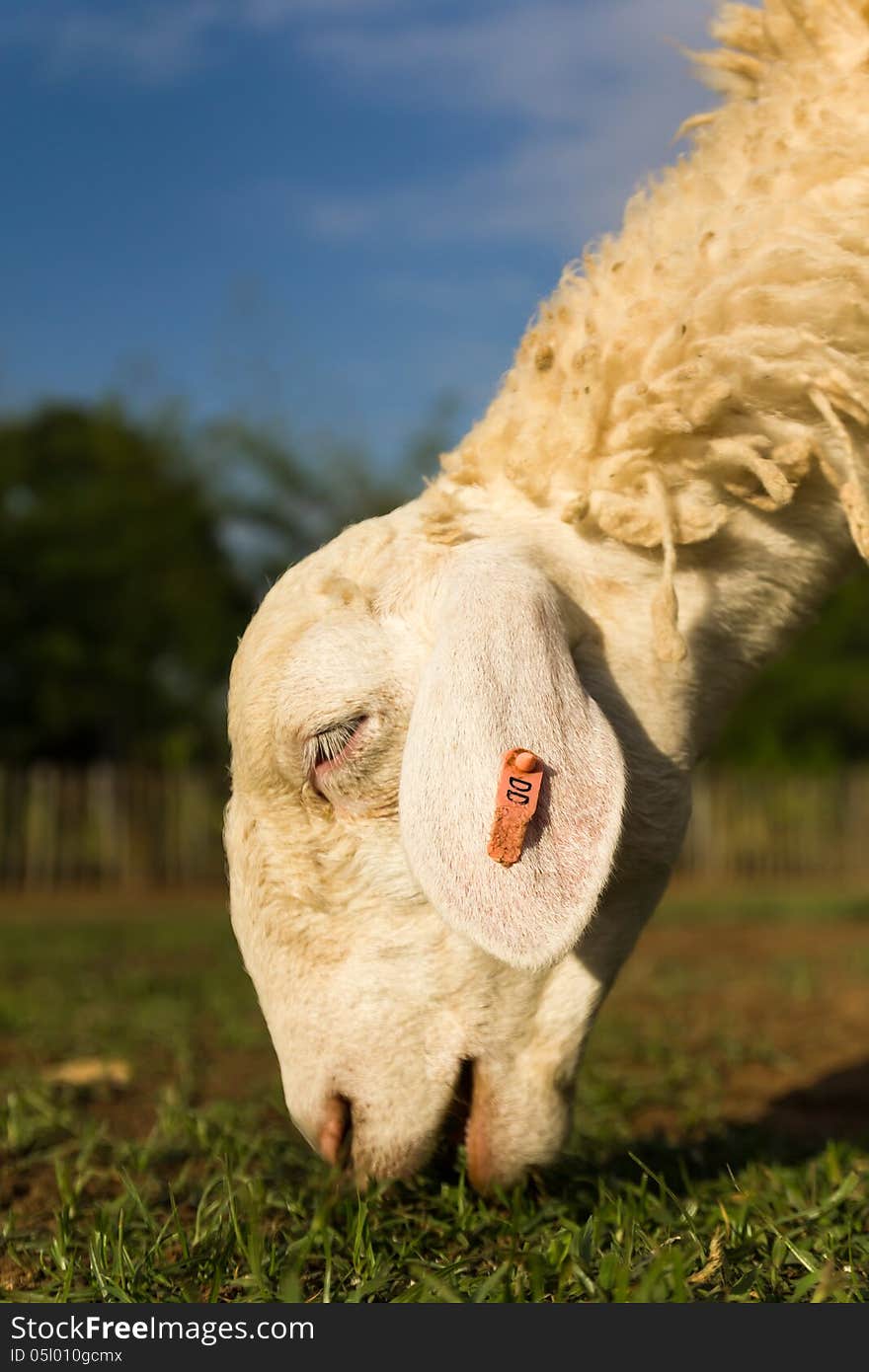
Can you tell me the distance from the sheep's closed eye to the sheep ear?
22 centimetres

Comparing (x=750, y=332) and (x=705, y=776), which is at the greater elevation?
(x=750, y=332)

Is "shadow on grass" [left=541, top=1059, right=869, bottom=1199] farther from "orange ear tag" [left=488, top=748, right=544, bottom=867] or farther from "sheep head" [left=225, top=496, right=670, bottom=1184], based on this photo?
"orange ear tag" [left=488, top=748, right=544, bottom=867]

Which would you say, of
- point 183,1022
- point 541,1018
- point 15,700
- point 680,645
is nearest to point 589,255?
point 680,645

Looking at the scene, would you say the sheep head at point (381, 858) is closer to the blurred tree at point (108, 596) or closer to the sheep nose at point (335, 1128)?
the sheep nose at point (335, 1128)

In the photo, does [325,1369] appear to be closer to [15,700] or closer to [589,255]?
[589,255]

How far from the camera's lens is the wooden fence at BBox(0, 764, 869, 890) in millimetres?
21078

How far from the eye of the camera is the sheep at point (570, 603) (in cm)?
262

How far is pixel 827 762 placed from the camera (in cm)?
3203

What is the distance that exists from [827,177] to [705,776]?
28000 mm

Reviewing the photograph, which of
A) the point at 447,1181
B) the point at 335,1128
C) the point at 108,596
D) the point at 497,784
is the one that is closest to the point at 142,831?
the point at 108,596

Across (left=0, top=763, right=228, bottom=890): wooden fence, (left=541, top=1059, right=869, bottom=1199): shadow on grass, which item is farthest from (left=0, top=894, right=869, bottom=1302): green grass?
(left=0, top=763, right=228, bottom=890): wooden fence

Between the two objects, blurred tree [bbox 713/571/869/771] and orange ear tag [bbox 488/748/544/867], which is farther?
blurred tree [bbox 713/571/869/771]

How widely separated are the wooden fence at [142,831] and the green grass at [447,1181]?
41.3 ft

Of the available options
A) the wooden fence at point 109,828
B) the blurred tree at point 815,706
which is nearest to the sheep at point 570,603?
the wooden fence at point 109,828
